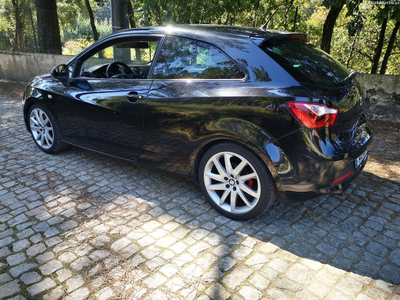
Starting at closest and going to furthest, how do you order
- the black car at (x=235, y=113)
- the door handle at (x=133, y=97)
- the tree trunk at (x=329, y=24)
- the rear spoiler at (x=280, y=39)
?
the black car at (x=235, y=113)
the rear spoiler at (x=280, y=39)
the door handle at (x=133, y=97)
the tree trunk at (x=329, y=24)

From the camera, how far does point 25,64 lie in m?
10.8

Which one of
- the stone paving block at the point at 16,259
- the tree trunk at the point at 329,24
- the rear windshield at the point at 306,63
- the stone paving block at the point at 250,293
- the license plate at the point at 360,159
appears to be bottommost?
the stone paving block at the point at 250,293

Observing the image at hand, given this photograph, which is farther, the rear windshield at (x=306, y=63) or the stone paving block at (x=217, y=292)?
the rear windshield at (x=306, y=63)

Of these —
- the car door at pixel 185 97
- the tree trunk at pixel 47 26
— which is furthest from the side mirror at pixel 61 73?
the tree trunk at pixel 47 26

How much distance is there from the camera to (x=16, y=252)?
2803 mm

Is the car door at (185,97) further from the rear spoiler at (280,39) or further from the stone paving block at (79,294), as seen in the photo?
the stone paving block at (79,294)

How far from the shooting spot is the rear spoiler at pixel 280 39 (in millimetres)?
3054

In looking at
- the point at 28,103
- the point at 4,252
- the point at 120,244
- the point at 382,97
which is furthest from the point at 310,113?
the point at 382,97

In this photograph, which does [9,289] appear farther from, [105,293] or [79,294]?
[105,293]

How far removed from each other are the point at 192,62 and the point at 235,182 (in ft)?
4.09

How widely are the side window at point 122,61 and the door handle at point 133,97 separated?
29 centimetres

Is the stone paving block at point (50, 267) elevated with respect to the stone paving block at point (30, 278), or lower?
→ elevated

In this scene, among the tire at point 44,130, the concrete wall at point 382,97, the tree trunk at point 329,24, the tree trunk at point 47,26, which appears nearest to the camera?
the tire at point 44,130

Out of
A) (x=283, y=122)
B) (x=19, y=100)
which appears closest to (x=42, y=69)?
(x=19, y=100)
